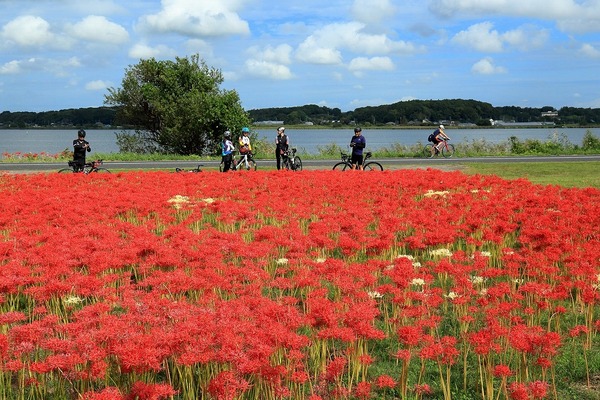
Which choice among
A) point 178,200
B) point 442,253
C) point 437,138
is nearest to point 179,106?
point 437,138

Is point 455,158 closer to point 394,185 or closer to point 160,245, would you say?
point 394,185

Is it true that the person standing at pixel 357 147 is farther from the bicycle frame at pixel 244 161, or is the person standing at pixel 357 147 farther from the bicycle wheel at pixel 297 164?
the bicycle frame at pixel 244 161

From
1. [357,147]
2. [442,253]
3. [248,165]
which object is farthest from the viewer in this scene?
[248,165]

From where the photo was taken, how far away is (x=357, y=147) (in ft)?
83.3

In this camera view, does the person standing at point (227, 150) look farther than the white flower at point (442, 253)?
Yes

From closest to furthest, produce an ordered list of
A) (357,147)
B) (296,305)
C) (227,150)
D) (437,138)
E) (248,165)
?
1. (296,305)
2. (357,147)
3. (227,150)
4. (248,165)
5. (437,138)

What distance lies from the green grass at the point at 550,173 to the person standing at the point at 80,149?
16.1 meters

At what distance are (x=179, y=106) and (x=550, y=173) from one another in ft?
103

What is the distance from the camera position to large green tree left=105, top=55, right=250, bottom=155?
162 feet

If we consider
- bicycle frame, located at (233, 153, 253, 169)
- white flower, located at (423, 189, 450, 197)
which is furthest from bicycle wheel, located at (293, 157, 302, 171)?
white flower, located at (423, 189, 450, 197)

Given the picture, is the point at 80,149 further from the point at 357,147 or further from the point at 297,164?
the point at 357,147

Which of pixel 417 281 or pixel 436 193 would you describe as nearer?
pixel 417 281

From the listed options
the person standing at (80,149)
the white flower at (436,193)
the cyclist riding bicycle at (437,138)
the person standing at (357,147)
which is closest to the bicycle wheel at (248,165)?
the person standing at (357,147)

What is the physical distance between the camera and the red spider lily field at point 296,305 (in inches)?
202
